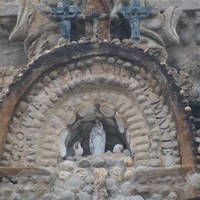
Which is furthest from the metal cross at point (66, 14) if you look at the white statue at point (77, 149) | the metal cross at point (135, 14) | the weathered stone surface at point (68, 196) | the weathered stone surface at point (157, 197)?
the weathered stone surface at point (157, 197)

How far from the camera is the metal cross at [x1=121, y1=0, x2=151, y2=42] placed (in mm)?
8922

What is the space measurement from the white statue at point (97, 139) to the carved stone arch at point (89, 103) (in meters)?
0.10

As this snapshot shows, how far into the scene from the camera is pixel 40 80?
27.6 feet

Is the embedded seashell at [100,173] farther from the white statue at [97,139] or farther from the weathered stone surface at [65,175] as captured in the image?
the white statue at [97,139]

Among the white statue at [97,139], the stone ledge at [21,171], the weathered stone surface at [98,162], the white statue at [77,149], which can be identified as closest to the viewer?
the stone ledge at [21,171]

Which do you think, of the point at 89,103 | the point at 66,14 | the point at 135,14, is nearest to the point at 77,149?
the point at 89,103

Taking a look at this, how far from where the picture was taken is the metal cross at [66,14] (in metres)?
8.94

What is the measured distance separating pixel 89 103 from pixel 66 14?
1.03m

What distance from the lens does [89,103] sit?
8453 mm

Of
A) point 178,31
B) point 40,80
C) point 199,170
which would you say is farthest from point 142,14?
point 199,170

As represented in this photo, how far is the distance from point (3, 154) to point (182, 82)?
196 cm

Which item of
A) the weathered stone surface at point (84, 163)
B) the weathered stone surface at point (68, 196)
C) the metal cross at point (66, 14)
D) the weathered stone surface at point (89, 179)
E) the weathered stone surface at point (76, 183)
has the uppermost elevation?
the metal cross at point (66, 14)

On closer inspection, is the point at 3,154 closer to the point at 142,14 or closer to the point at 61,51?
the point at 61,51

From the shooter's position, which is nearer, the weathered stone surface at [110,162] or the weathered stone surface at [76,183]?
the weathered stone surface at [76,183]
